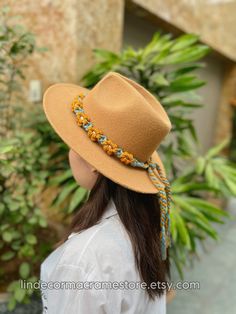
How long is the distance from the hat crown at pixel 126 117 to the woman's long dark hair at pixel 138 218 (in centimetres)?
11

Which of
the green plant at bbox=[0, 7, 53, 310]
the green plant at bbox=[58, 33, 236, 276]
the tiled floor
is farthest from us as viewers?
the tiled floor

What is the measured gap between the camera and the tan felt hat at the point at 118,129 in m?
0.69

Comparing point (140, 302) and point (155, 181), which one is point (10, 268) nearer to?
point (140, 302)

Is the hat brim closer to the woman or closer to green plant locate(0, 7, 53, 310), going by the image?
the woman

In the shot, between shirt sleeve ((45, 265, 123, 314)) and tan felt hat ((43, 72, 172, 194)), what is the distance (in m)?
0.22

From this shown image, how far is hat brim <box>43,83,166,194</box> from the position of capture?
70 centimetres

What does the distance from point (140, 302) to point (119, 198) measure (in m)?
0.29

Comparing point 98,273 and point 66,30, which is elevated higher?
point 66,30

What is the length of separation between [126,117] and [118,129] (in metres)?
0.04

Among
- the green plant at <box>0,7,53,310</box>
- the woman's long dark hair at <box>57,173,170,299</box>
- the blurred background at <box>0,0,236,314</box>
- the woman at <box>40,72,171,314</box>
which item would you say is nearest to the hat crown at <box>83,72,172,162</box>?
the woman at <box>40,72,171,314</box>

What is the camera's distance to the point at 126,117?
0.69 metres

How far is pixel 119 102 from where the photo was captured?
0.72 meters

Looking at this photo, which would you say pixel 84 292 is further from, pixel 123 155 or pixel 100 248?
pixel 123 155

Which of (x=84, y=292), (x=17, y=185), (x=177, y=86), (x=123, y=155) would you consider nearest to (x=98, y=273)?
(x=84, y=292)
